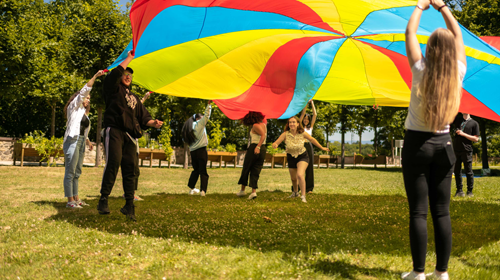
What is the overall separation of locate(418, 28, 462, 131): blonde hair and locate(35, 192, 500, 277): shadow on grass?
155 cm

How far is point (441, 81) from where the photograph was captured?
287cm

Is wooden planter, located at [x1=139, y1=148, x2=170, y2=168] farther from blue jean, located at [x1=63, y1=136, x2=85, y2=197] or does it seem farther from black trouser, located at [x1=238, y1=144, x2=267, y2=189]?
blue jean, located at [x1=63, y1=136, x2=85, y2=197]

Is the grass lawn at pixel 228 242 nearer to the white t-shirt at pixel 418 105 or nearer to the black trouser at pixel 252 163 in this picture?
the white t-shirt at pixel 418 105

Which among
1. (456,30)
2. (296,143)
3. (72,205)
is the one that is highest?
(456,30)

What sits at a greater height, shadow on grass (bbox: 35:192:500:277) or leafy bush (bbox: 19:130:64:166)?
leafy bush (bbox: 19:130:64:166)

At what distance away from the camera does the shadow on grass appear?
13.8 ft

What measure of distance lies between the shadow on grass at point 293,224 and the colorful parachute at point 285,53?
1.94m

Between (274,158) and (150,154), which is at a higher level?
(150,154)

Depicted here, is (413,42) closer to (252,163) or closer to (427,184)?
(427,184)

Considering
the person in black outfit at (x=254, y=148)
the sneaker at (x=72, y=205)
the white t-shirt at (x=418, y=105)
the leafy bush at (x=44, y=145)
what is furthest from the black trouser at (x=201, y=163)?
the leafy bush at (x=44, y=145)

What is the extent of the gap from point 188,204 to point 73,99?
9.32 ft

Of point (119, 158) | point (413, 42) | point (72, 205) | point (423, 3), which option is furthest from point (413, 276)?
point (72, 205)

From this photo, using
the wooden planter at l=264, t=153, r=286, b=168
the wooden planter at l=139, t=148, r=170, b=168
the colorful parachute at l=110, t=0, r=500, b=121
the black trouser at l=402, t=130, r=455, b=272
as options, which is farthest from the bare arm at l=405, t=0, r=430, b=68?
the wooden planter at l=264, t=153, r=286, b=168

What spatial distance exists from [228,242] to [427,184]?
225 cm
